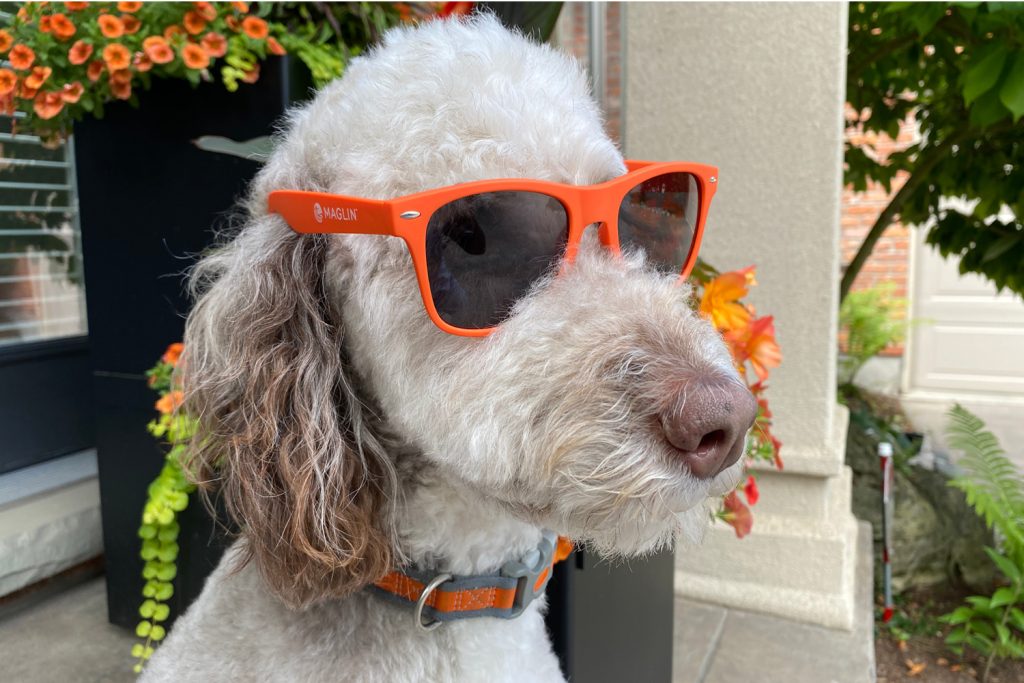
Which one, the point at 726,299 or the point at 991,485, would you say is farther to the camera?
the point at 991,485

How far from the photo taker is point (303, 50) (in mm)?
1721

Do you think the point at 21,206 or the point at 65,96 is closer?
the point at 65,96

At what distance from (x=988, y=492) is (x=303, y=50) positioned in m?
3.19

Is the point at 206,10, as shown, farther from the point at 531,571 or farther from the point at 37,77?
the point at 531,571

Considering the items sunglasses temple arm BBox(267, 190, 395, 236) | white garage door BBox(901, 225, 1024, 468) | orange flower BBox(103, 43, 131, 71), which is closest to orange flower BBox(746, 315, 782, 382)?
sunglasses temple arm BBox(267, 190, 395, 236)

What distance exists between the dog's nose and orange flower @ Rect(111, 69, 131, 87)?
150cm

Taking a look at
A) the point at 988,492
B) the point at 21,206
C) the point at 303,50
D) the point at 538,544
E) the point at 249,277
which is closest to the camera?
the point at 249,277

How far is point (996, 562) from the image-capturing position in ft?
9.70

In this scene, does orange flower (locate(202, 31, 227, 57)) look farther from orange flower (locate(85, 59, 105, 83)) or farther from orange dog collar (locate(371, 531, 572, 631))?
orange dog collar (locate(371, 531, 572, 631))

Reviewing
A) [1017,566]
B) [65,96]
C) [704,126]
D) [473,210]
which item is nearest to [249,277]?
[473,210]

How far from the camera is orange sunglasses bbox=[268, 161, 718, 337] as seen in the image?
879 mm

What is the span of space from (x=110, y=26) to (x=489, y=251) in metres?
1.20

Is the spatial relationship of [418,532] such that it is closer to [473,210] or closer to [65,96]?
[473,210]

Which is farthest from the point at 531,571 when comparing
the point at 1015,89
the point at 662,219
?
the point at 1015,89
